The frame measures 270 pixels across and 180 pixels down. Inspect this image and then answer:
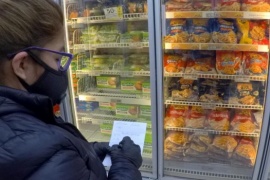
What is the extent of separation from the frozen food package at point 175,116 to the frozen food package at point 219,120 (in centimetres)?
21

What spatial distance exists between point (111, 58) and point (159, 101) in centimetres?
66

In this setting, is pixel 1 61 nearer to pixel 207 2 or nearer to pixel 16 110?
pixel 16 110

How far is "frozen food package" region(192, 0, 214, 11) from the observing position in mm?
1808

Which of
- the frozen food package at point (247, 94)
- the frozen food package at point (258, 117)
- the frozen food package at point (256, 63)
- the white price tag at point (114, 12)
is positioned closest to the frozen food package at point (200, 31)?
the frozen food package at point (256, 63)

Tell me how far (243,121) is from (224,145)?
256 mm

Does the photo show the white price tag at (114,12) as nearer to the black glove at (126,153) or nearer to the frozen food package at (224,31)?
the frozen food package at (224,31)

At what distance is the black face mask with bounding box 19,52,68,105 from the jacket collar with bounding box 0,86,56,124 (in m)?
0.06

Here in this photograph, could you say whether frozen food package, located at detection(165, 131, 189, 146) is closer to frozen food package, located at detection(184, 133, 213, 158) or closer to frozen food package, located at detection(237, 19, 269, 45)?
frozen food package, located at detection(184, 133, 213, 158)

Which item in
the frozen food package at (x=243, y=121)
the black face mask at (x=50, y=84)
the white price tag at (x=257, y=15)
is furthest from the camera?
the frozen food package at (x=243, y=121)

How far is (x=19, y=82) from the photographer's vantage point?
0.70m

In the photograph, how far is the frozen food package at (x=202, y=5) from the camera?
71.2 inches

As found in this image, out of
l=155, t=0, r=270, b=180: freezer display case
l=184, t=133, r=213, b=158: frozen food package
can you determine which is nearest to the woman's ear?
l=155, t=0, r=270, b=180: freezer display case

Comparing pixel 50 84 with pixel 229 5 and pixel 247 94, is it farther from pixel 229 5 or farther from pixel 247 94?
pixel 247 94

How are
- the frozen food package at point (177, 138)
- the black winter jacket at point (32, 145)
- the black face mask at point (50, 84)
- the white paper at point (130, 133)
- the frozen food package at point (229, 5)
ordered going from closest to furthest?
the black winter jacket at point (32, 145) → the black face mask at point (50, 84) → the white paper at point (130, 133) → the frozen food package at point (229, 5) → the frozen food package at point (177, 138)
